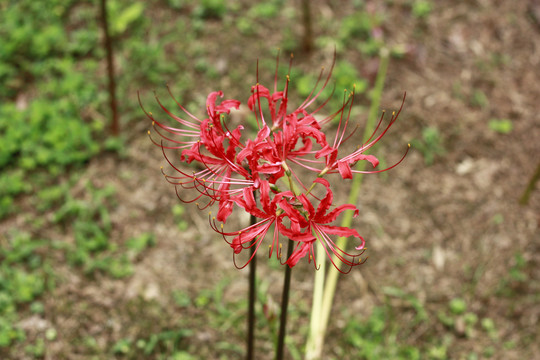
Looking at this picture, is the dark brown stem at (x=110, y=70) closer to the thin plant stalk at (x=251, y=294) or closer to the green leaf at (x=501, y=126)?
the thin plant stalk at (x=251, y=294)

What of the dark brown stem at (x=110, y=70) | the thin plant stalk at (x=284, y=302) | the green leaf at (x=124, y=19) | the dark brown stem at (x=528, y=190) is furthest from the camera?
the green leaf at (x=124, y=19)

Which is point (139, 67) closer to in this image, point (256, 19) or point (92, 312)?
point (256, 19)

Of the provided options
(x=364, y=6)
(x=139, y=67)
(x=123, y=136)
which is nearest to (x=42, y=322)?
(x=123, y=136)

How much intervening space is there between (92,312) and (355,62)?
2824mm

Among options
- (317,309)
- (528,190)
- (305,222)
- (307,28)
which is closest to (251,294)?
(317,309)

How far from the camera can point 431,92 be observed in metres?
4.21

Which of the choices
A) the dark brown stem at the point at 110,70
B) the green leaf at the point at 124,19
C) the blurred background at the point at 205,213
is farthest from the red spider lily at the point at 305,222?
the green leaf at the point at 124,19

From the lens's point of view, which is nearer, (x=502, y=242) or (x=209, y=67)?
(x=502, y=242)

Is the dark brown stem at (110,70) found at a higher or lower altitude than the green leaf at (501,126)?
higher

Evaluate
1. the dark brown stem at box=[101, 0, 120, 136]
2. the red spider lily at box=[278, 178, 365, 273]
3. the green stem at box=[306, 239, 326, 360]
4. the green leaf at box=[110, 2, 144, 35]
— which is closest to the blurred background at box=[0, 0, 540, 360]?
the green leaf at box=[110, 2, 144, 35]

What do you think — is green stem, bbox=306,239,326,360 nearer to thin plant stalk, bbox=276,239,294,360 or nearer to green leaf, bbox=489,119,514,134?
thin plant stalk, bbox=276,239,294,360

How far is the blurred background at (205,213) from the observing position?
10.0 ft

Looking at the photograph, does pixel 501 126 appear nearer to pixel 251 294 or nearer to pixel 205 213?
pixel 205 213

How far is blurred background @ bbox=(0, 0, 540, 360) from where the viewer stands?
3059mm
